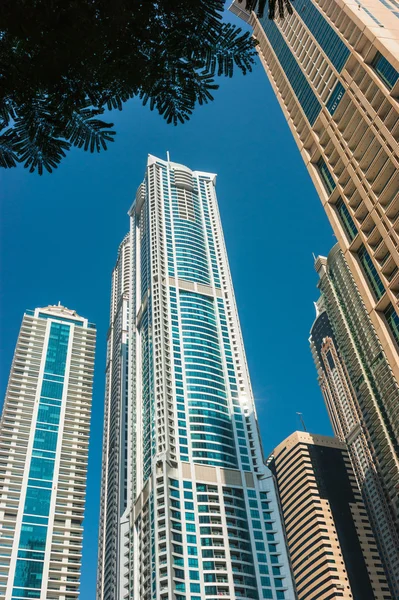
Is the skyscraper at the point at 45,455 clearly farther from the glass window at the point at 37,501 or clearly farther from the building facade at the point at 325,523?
the building facade at the point at 325,523

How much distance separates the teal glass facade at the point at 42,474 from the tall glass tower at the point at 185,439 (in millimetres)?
14163

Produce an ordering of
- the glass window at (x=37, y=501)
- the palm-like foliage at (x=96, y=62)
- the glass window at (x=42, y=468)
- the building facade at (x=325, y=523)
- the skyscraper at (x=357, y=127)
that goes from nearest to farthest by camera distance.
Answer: the palm-like foliage at (x=96, y=62) → the skyscraper at (x=357, y=127) → the glass window at (x=37, y=501) → the glass window at (x=42, y=468) → the building facade at (x=325, y=523)

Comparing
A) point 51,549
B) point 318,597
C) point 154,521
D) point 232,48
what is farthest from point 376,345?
point 232,48

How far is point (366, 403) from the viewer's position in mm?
146000

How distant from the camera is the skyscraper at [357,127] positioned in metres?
28.3

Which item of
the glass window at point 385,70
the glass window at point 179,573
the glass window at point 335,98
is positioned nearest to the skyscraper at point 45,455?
the glass window at point 179,573

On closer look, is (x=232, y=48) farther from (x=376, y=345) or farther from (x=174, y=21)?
(x=376, y=345)

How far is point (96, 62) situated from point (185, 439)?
88922mm

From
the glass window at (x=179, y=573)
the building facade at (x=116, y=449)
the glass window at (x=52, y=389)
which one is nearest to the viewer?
the glass window at (x=179, y=573)

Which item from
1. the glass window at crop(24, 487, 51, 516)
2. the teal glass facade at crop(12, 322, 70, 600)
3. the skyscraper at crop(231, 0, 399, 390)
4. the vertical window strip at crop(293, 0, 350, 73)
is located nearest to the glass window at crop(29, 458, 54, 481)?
the teal glass facade at crop(12, 322, 70, 600)

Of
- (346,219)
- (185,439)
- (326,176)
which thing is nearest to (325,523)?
(185,439)

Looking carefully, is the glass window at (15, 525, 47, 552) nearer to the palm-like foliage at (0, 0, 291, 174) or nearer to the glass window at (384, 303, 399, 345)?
the glass window at (384, 303, 399, 345)

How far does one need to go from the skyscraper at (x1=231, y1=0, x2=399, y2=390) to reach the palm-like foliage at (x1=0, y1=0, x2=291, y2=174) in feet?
72.8

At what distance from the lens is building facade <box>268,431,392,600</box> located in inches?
5108
